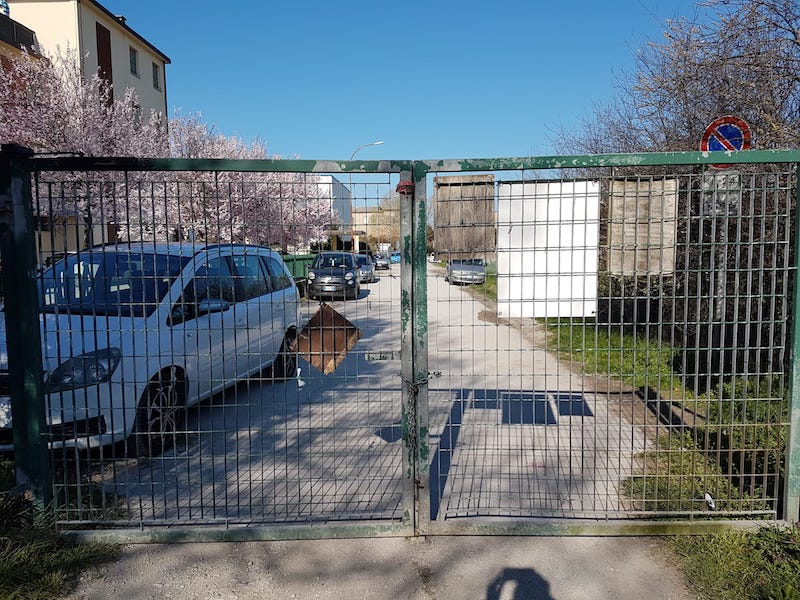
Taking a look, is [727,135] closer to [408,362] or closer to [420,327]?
[420,327]

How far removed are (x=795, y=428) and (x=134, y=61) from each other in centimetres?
3333

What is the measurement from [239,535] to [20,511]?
1.31m

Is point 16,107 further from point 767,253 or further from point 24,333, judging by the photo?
point 767,253

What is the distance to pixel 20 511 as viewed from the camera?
3.59m

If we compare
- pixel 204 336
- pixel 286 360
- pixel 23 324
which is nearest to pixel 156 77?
pixel 204 336

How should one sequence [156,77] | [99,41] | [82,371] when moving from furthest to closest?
[156,77] → [99,41] → [82,371]

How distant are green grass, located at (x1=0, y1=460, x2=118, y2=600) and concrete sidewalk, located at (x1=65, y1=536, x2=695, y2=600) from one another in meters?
0.11

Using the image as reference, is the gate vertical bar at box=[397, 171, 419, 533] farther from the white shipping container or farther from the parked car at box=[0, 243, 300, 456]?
the parked car at box=[0, 243, 300, 456]

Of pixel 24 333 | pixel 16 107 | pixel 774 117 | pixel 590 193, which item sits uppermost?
pixel 16 107

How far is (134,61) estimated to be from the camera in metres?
30.2

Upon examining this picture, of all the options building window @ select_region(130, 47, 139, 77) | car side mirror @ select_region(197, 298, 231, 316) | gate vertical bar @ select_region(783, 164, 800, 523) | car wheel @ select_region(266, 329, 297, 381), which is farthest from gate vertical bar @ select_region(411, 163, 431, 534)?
building window @ select_region(130, 47, 139, 77)

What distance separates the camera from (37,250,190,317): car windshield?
351 cm

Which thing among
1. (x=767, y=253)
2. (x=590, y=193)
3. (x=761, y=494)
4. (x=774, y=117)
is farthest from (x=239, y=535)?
(x=774, y=117)

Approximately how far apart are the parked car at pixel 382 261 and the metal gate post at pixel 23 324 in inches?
79.1
